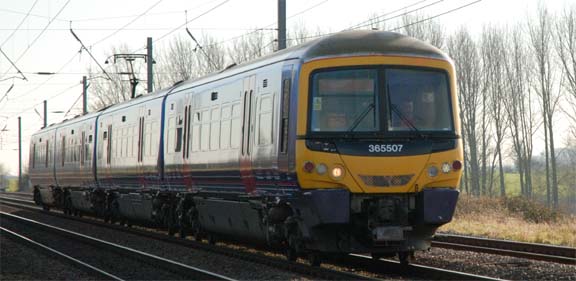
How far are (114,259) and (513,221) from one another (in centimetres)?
1526

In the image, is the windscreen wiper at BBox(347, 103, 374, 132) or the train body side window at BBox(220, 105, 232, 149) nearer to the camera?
the windscreen wiper at BBox(347, 103, 374, 132)

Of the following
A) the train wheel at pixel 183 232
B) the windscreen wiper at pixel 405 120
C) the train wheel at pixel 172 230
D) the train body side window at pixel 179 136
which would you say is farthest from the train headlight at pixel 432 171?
the train wheel at pixel 172 230

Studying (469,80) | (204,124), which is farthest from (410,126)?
(469,80)

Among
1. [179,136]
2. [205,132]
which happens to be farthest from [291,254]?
[179,136]

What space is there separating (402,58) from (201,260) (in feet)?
16.6

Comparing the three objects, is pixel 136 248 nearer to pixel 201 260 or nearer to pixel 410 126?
pixel 201 260

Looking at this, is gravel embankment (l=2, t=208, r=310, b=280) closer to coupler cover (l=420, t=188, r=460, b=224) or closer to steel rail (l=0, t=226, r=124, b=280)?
steel rail (l=0, t=226, r=124, b=280)

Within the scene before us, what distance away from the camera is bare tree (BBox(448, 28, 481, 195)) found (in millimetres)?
59375

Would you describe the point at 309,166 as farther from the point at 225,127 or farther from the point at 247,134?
the point at 225,127

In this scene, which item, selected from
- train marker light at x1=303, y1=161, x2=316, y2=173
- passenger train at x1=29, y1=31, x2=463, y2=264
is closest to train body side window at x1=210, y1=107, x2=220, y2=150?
passenger train at x1=29, y1=31, x2=463, y2=264

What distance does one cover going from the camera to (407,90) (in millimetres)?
14289

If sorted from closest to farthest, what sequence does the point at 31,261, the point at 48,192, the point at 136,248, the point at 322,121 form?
the point at 322,121, the point at 31,261, the point at 136,248, the point at 48,192

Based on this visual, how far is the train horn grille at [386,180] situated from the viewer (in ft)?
45.5

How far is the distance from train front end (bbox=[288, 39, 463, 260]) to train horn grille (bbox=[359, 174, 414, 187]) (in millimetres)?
14
